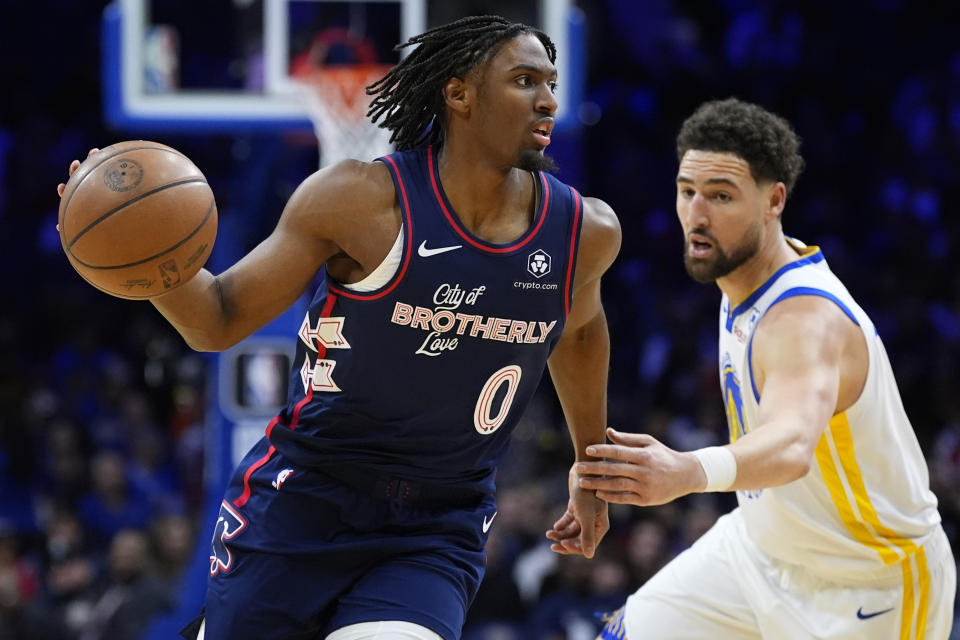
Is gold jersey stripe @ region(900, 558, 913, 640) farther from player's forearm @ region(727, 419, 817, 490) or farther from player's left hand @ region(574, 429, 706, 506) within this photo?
player's left hand @ region(574, 429, 706, 506)

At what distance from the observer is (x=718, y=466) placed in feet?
8.73

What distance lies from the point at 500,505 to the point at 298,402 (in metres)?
5.23

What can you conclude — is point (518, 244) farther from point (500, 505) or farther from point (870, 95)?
point (870, 95)

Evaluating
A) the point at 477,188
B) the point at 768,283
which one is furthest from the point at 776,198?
the point at 477,188

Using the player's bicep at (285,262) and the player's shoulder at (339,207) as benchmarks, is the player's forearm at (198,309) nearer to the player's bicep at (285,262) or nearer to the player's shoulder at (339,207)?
the player's bicep at (285,262)

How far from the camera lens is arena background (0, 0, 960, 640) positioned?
743 cm

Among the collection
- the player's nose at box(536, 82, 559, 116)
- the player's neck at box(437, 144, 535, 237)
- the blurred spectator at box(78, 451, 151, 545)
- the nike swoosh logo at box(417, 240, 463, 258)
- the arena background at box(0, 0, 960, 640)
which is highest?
the player's nose at box(536, 82, 559, 116)

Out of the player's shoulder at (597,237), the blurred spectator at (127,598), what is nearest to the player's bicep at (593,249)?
the player's shoulder at (597,237)

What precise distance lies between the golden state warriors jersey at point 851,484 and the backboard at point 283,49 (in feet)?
11.5

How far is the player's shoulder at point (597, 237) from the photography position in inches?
120

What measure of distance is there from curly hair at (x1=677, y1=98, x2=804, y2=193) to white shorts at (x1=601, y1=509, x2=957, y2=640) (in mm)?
1073

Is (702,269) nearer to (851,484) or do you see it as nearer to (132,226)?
(851,484)

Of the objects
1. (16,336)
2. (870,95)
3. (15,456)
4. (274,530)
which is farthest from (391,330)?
(870,95)

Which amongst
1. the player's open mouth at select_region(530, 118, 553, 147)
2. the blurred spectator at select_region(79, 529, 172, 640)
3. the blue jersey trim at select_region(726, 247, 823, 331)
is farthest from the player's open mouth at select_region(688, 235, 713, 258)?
the blurred spectator at select_region(79, 529, 172, 640)
